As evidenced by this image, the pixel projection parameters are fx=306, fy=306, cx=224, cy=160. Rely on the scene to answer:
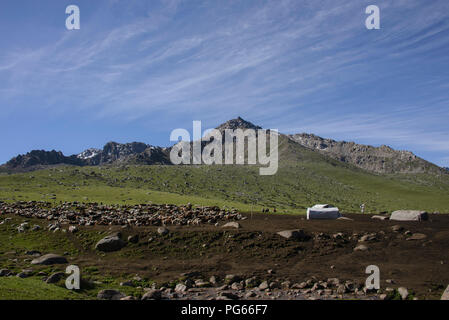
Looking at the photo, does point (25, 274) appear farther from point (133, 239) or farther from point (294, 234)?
point (294, 234)

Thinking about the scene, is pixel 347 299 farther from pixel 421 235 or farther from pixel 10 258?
pixel 10 258

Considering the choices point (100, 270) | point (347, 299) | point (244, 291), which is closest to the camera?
point (347, 299)

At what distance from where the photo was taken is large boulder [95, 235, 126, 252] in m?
30.1

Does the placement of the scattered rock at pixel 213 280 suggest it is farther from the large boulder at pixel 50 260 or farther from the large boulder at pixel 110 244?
the large boulder at pixel 50 260

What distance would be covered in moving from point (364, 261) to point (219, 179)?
116 meters

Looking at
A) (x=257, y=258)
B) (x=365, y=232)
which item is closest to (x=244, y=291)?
(x=257, y=258)

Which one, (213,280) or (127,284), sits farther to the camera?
(213,280)

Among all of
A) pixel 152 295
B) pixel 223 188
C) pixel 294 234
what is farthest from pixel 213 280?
pixel 223 188

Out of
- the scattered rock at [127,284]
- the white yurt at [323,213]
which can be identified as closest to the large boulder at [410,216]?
the white yurt at [323,213]

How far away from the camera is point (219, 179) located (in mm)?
139000

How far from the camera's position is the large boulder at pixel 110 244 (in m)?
30.1

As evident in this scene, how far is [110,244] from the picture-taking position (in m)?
30.3
